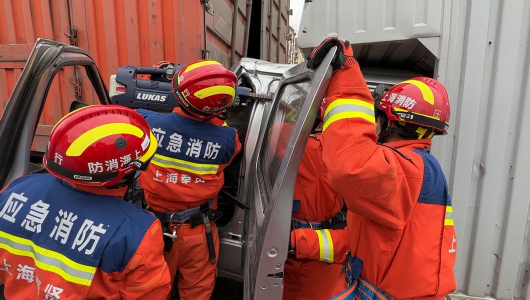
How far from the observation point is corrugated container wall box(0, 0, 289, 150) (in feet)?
10.3

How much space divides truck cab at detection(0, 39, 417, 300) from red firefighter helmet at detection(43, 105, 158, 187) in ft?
1.73

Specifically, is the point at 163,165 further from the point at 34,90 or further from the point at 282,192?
the point at 282,192

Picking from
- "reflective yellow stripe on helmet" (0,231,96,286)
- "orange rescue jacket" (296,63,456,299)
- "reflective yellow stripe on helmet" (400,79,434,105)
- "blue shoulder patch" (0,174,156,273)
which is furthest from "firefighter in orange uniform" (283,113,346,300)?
"reflective yellow stripe on helmet" (0,231,96,286)

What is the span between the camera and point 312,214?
2.00 m

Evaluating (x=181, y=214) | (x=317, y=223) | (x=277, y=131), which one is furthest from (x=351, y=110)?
(x=181, y=214)

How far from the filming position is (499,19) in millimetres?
2463

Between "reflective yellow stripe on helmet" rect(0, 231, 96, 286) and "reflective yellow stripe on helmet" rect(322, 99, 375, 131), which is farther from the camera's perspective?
"reflective yellow stripe on helmet" rect(0, 231, 96, 286)

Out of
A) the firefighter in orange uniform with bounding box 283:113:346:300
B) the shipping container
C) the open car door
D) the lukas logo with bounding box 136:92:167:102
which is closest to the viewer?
the open car door

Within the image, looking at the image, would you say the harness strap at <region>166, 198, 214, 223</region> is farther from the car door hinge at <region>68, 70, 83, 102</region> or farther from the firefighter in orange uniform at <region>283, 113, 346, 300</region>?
the car door hinge at <region>68, 70, 83, 102</region>

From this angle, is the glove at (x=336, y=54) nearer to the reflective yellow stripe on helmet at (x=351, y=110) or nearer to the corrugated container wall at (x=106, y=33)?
the reflective yellow stripe on helmet at (x=351, y=110)

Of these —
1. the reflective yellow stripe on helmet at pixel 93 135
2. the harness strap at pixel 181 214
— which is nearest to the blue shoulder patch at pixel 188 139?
the harness strap at pixel 181 214

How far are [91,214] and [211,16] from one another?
263 centimetres

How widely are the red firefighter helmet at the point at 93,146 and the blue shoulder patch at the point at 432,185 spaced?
1171 mm

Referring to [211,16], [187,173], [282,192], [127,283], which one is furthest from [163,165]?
[211,16]
